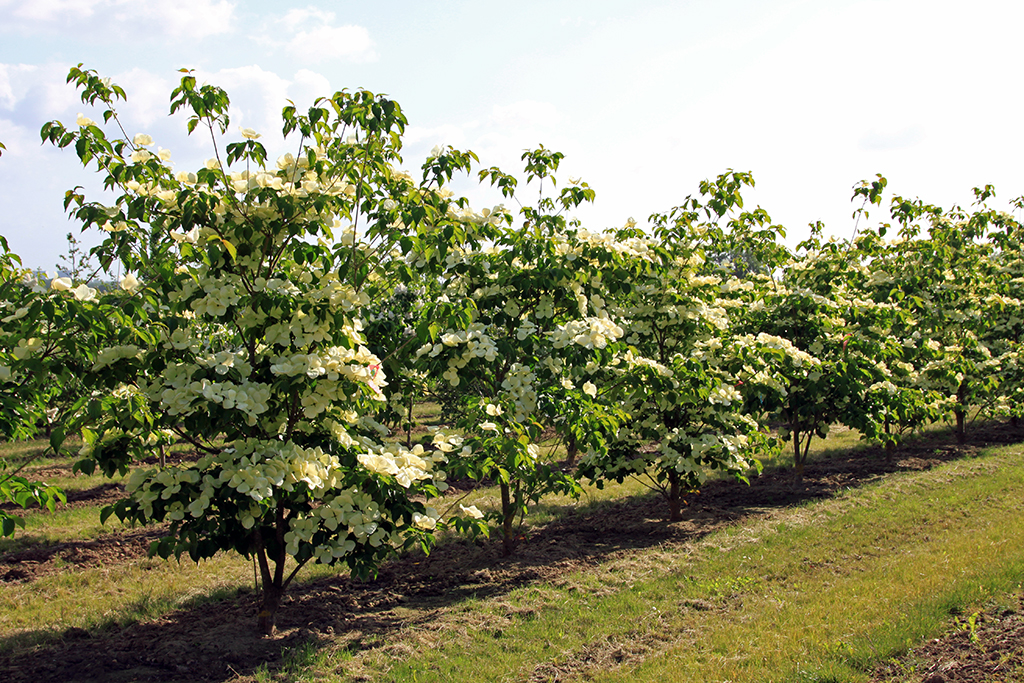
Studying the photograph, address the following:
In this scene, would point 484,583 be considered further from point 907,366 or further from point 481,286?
point 907,366

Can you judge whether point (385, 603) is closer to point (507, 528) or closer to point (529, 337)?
point (507, 528)

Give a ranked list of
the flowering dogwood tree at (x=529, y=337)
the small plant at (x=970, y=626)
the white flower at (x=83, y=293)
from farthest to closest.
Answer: the flowering dogwood tree at (x=529, y=337) < the small plant at (x=970, y=626) < the white flower at (x=83, y=293)

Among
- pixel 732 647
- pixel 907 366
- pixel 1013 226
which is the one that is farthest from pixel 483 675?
pixel 1013 226

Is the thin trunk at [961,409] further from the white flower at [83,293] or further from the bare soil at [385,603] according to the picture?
the white flower at [83,293]

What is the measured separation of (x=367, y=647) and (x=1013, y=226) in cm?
1295

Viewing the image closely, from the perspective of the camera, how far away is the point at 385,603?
5.46m

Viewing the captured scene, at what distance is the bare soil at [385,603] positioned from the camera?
407cm

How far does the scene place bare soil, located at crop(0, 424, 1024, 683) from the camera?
160 inches

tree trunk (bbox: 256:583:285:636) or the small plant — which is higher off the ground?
tree trunk (bbox: 256:583:285:636)

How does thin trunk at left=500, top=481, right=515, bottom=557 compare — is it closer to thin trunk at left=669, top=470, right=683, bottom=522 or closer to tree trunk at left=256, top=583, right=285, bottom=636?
thin trunk at left=669, top=470, right=683, bottom=522

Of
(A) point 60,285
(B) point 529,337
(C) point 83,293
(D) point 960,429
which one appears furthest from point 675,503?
(D) point 960,429

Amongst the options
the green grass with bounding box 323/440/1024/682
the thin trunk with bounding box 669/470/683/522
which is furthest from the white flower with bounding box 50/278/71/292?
the thin trunk with bounding box 669/470/683/522

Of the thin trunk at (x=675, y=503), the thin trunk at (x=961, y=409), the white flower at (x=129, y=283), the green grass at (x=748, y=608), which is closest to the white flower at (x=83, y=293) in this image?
the white flower at (x=129, y=283)

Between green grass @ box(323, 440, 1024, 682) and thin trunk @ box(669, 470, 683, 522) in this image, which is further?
thin trunk @ box(669, 470, 683, 522)
